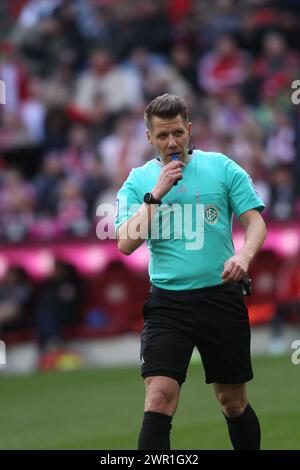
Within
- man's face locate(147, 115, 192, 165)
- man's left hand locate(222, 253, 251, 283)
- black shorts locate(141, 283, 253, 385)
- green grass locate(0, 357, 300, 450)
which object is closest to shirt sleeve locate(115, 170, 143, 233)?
man's face locate(147, 115, 192, 165)

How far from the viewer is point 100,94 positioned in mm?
20016

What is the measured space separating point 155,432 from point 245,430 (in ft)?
2.57

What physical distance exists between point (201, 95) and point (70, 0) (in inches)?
140

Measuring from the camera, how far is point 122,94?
19859 mm

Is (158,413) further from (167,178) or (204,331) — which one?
(167,178)

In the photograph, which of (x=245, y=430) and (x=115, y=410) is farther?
(x=115, y=410)

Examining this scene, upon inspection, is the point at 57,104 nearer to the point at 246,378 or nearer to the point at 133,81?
the point at 133,81

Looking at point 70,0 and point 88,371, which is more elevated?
point 70,0

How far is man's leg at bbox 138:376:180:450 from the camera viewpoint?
688cm

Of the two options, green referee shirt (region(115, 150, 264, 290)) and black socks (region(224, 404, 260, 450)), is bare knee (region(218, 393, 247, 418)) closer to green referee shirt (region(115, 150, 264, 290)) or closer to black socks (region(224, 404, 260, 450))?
black socks (region(224, 404, 260, 450))

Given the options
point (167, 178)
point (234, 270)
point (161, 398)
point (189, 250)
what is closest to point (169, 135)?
point (167, 178)

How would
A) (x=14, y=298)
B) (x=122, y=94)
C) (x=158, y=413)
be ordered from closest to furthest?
(x=158, y=413)
(x=14, y=298)
(x=122, y=94)

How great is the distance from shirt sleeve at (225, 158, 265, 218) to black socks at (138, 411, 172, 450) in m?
1.24
